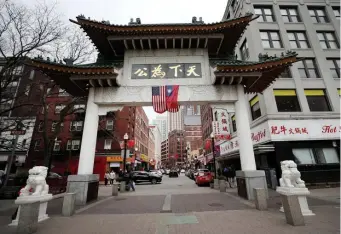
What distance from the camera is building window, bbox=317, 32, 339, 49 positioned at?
18.1 m

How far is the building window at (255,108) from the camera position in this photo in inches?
651

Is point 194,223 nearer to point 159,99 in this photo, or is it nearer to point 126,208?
point 126,208

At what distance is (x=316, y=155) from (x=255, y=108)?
6.05m

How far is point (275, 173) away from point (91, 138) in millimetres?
13403

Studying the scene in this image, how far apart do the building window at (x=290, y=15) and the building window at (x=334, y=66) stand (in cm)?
552

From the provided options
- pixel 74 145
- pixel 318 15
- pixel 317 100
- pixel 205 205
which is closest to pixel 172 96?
pixel 205 205

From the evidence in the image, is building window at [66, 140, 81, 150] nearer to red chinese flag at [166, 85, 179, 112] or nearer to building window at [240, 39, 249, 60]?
red chinese flag at [166, 85, 179, 112]

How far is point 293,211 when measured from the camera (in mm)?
5125

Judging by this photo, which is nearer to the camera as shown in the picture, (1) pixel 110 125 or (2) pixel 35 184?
(2) pixel 35 184

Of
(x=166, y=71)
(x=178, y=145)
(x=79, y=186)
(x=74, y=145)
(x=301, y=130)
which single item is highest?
(x=178, y=145)

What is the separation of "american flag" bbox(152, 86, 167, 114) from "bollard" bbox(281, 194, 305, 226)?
6367mm

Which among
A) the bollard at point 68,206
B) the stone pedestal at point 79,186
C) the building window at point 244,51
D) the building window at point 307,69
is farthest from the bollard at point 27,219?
the building window at point 307,69

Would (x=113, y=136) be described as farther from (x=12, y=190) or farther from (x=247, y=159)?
(x=247, y=159)

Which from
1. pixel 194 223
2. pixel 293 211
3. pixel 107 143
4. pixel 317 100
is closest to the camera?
pixel 293 211
